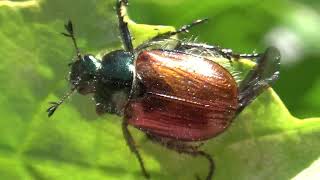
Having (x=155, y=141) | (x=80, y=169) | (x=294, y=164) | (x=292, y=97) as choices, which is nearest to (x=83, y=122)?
(x=80, y=169)

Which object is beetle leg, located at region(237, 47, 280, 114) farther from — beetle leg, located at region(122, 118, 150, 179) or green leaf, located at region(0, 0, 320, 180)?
beetle leg, located at region(122, 118, 150, 179)

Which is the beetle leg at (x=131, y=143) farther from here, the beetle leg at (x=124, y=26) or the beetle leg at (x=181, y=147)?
the beetle leg at (x=124, y=26)

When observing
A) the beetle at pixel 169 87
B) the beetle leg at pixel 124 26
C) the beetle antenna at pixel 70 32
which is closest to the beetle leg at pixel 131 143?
the beetle at pixel 169 87

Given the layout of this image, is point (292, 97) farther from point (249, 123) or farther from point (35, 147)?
point (35, 147)

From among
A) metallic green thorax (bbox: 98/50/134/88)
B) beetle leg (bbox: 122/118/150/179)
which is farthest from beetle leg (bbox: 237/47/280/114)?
metallic green thorax (bbox: 98/50/134/88)

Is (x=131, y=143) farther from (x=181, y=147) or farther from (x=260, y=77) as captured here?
(x=260, y=77)
